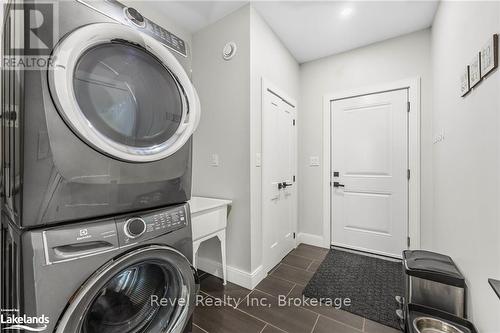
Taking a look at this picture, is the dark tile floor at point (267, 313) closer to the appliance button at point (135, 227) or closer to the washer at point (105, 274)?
the washer at point (105, 274)

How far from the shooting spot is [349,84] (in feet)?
9.02

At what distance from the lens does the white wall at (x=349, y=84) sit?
2.33 metres

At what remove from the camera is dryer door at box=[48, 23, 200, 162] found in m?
0.70

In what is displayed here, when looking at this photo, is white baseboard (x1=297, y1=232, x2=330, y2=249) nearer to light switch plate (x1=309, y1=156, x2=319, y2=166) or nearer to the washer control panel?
light switch plate (x1=309, y1=156, x2=319, y2=166)

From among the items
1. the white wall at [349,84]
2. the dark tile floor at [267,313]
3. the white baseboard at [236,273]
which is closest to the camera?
the dark tile floor at [267,313]

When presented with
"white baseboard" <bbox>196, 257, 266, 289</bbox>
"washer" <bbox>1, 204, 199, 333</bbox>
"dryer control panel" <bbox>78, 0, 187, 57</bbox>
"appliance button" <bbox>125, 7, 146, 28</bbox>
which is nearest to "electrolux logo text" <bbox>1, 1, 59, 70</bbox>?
"dryer control panel" <bbox>78, 0, 187, 57</bbox>

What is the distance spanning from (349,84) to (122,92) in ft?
8.89

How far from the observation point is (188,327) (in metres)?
1.09

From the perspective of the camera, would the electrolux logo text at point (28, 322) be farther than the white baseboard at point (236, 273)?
No

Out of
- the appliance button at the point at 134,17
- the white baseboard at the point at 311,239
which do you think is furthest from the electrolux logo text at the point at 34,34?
the white baseboard at the point at 311,239

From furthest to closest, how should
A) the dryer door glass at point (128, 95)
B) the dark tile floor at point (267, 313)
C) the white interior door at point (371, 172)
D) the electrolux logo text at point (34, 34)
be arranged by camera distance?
1. the white interior door at point (371, 172)
2. the dark tile floor at point (267, 313)
3. the dryer door glass at point (128, 95)
4. the electrolux logo text at point (34, 34)

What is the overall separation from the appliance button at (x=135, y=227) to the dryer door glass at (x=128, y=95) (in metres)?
0.31

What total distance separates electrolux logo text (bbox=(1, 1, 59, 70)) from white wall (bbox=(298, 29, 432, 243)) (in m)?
2.76

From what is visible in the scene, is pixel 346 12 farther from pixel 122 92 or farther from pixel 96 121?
pixel 96 121
